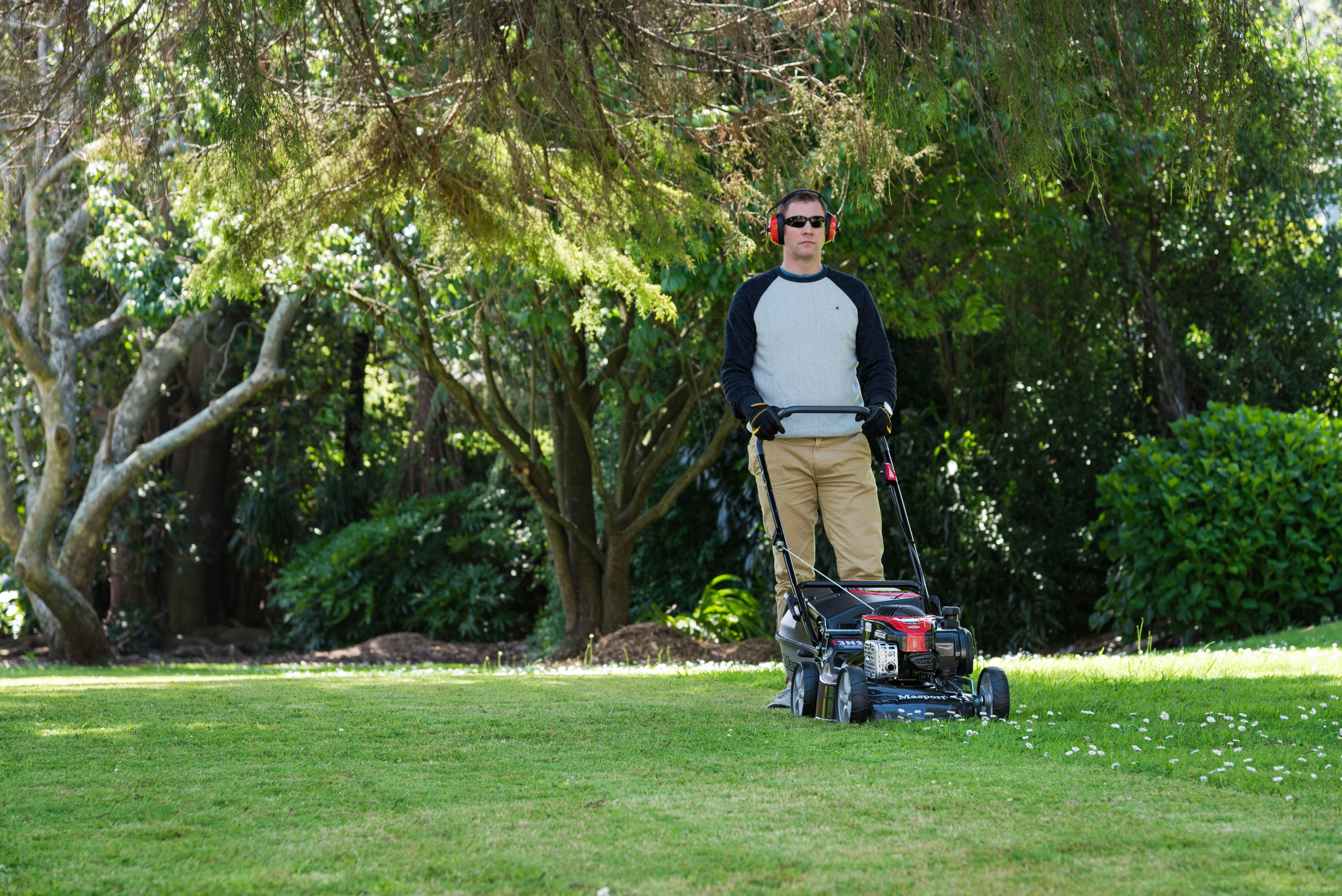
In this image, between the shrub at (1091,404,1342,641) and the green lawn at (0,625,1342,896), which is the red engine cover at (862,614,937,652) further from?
the shrub at (1091,404,1342,641)

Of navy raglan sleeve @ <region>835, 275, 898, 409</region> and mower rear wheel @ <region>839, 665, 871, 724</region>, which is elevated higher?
navy raglan sleeve @ <region>835, 275, 898, 409</region>

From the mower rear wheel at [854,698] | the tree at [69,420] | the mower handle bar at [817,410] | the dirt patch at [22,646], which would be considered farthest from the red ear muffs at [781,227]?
the dirt patch at [22,646]

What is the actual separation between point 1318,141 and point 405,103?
3955mm

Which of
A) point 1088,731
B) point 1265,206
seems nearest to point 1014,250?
point 1265,206

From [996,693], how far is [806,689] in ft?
2.15

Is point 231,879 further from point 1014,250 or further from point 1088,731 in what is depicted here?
point 1014,250

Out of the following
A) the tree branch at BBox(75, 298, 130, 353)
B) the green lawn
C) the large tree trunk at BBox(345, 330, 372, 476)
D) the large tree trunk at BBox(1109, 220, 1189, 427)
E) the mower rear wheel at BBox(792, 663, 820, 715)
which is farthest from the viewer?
the large tree trunk at BBox(345, 330, 372, 476)

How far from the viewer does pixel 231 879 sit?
2.21 metres

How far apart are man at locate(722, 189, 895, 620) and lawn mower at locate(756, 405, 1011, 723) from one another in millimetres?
174

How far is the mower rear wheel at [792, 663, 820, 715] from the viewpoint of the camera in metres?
4.24

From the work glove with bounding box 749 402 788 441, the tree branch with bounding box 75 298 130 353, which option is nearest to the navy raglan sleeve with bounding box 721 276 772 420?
the work glove with bounding box 749 402 788 441

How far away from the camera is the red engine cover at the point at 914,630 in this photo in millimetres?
3965

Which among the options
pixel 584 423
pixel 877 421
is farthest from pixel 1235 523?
pixel 877 421

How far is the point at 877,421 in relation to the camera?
4496 mm
